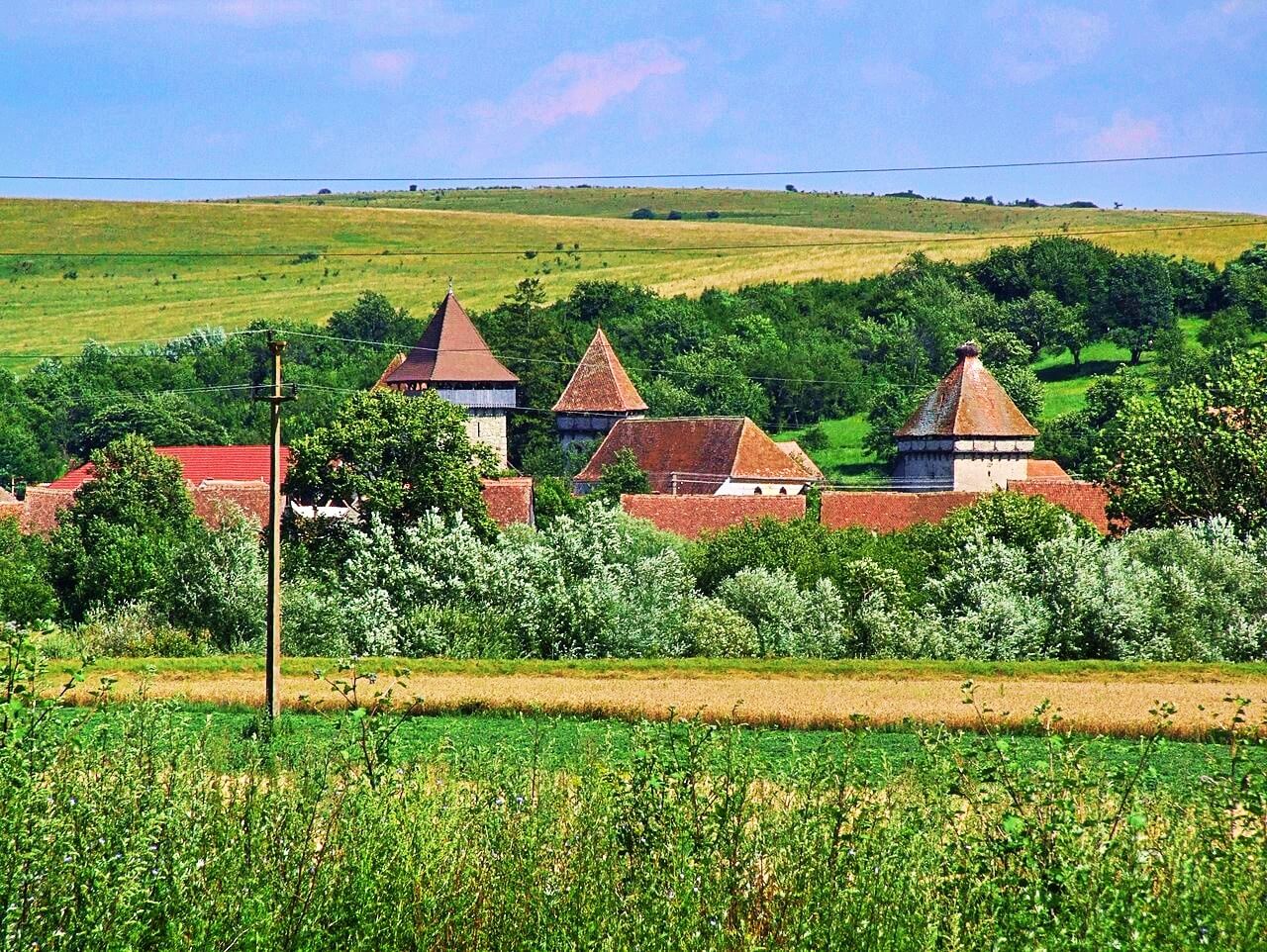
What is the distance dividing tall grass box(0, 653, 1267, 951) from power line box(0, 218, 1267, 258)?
401 ft

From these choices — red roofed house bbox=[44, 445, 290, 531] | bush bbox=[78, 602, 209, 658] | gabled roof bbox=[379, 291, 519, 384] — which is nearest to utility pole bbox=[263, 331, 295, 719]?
bush bbox=[78, 602, 209, 658]

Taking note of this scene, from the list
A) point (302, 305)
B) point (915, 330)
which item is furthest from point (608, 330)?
point (302, 305)

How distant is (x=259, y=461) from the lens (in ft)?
220

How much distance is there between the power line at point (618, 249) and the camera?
440ft

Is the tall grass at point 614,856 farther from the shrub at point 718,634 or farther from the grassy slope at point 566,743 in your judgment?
the shrub at point 718,634

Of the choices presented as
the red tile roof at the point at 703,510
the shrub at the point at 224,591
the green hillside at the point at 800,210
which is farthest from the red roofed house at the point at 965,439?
the green hillside at the point at 800,210

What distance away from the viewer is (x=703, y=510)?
52.2m

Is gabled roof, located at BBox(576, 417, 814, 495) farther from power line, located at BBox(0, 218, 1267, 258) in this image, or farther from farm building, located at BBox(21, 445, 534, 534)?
power line, located at BBox(0, 218, 1267, 258)

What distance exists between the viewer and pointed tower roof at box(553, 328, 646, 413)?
3155 inches

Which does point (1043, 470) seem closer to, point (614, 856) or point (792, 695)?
point (792, 695)

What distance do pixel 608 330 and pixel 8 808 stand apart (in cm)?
9567

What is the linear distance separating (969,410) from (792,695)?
4182 cm

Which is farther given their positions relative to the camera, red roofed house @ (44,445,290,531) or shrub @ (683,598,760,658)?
red roofed house @ (44,445,290,531)

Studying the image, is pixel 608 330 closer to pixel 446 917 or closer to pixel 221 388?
pixel 221 388
